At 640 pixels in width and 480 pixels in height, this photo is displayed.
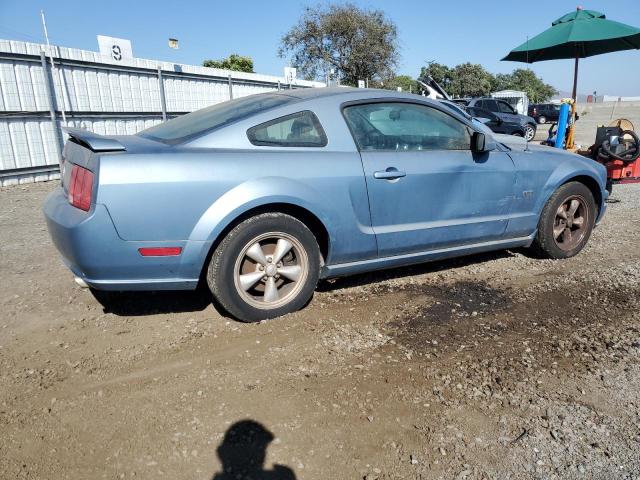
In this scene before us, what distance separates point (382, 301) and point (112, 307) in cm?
202

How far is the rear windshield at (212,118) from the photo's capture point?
3.30 meters

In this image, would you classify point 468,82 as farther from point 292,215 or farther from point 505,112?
point 292,215

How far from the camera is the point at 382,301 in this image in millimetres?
3723

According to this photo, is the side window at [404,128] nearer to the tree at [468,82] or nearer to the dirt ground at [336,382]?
the dirt ground at [336,382]

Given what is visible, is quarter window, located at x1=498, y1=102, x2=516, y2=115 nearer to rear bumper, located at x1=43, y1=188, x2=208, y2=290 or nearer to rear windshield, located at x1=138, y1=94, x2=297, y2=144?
rear windshield, located at x1=138, y1=94, x2=297, y2=144

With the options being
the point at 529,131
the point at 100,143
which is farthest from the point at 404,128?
the point at 529,131

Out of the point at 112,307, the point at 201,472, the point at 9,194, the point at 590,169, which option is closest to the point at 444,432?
the point at 201,472

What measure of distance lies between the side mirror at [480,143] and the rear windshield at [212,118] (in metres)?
1.50

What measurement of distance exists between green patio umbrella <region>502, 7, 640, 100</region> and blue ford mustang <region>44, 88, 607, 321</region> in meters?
5.15

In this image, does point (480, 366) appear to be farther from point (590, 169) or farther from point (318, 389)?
point (590, 169)

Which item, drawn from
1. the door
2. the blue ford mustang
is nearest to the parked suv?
the blue ford mustang

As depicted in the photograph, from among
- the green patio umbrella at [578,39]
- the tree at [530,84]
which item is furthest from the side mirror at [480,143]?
the tree at [530,84]

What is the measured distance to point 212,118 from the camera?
354 cm

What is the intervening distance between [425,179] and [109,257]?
2256 mm
